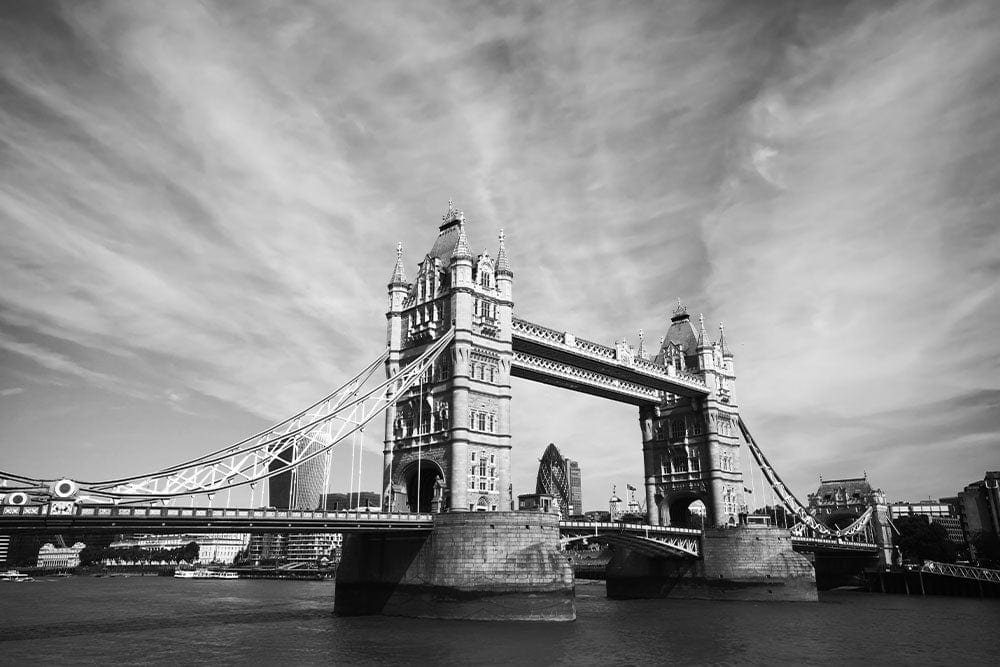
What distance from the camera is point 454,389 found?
179 ft

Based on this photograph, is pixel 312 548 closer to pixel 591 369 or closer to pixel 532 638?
pixel 591 369

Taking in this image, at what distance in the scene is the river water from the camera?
34.1m

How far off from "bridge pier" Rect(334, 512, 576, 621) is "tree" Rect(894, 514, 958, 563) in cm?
8312

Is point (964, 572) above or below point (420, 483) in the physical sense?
below

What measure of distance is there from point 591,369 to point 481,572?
31.8m

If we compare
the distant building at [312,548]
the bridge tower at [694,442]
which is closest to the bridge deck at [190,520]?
the bridge tower at [694,442]

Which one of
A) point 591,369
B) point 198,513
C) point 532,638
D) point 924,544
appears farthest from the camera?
point 924,544

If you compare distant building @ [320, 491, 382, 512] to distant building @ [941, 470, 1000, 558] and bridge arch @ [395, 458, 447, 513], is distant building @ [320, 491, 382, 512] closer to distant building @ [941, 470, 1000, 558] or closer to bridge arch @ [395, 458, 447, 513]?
bridge arch @ [395, 458, 447, 513]

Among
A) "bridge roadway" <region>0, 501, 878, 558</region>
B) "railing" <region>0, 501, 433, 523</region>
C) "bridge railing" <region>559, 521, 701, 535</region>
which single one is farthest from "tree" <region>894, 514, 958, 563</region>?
"railing" <region>0, 501, 433, 523</region>

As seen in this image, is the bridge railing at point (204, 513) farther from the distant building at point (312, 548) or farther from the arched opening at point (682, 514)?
the distant building at point (312, 548)

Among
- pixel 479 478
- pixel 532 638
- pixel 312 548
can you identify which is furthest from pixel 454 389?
pixel 312 548

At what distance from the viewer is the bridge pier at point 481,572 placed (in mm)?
44625

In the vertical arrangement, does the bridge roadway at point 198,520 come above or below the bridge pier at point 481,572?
above

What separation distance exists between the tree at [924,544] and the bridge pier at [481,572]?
8312 centimetres
